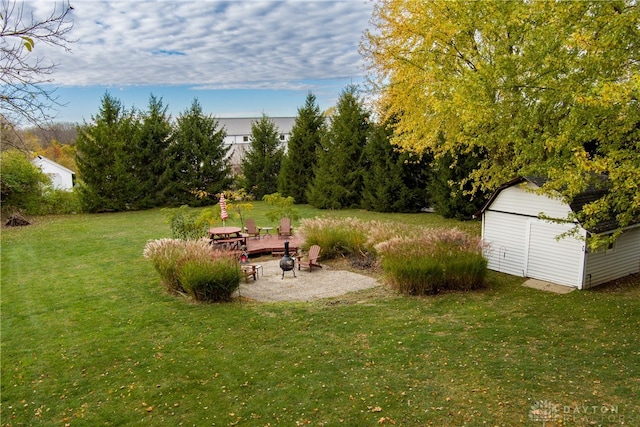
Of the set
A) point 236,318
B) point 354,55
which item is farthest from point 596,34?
point 354,55

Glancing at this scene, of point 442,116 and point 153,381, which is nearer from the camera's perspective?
point 153,381

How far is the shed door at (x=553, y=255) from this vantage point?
35.6 feet

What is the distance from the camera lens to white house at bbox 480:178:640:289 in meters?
10.9

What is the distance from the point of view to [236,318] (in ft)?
29.2

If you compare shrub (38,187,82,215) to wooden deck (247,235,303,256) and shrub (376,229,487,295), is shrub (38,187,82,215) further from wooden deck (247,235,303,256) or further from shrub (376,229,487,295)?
shrub (376,229,487,295)

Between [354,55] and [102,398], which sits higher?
[354,55]

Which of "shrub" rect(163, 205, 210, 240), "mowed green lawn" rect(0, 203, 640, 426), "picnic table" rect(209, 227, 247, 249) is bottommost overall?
"mowed green lawn" rect(0, 203, 640, 426)

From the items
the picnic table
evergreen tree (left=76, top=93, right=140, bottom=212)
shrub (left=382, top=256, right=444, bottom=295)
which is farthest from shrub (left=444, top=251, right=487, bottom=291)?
evergreen tree (left=76, top=93, right=140, bottom=212)

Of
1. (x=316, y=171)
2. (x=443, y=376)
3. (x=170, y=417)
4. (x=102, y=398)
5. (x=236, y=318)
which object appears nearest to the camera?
(x=170, y=417)

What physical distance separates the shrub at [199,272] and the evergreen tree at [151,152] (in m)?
16.8

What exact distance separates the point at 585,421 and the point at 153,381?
5.38 meters

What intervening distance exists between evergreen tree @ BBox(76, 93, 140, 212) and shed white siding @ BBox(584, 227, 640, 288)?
22763 mm

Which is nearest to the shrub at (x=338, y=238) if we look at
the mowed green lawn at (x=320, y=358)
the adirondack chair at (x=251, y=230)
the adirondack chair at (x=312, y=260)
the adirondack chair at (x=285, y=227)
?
the adirondack chair at (x=312, y=260)

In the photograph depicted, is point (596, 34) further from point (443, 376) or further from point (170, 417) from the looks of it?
point (170, 417)
